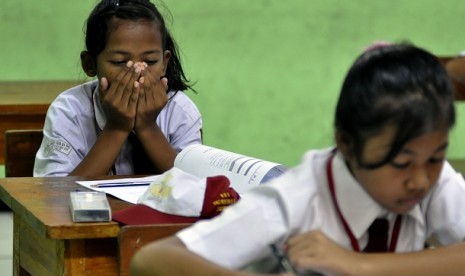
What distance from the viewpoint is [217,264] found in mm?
1320

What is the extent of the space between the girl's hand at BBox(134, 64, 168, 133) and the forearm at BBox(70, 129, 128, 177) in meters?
0.09

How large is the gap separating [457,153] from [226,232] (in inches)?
161

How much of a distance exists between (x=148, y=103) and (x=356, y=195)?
131 centimetres

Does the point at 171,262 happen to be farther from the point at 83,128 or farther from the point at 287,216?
the point at 83,128

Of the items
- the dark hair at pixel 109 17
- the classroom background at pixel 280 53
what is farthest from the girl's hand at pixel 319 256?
the classroom background at pixel 280 53

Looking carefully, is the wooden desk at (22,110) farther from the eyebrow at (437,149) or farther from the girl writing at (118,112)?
the eyebrow at (437,149)

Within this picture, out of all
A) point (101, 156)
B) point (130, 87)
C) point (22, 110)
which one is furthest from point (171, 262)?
point (22, 110)

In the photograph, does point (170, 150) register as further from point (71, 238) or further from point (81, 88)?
point (71, 238)

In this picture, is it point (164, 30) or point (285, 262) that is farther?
point (164, 30)

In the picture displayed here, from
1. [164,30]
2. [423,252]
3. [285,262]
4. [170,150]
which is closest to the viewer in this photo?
[285,262]

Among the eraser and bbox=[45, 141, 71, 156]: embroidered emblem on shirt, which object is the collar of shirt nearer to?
the eraser

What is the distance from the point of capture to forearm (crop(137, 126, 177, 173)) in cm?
256

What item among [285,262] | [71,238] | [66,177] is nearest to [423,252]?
[285,262]

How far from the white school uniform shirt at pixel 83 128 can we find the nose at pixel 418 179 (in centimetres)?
138
